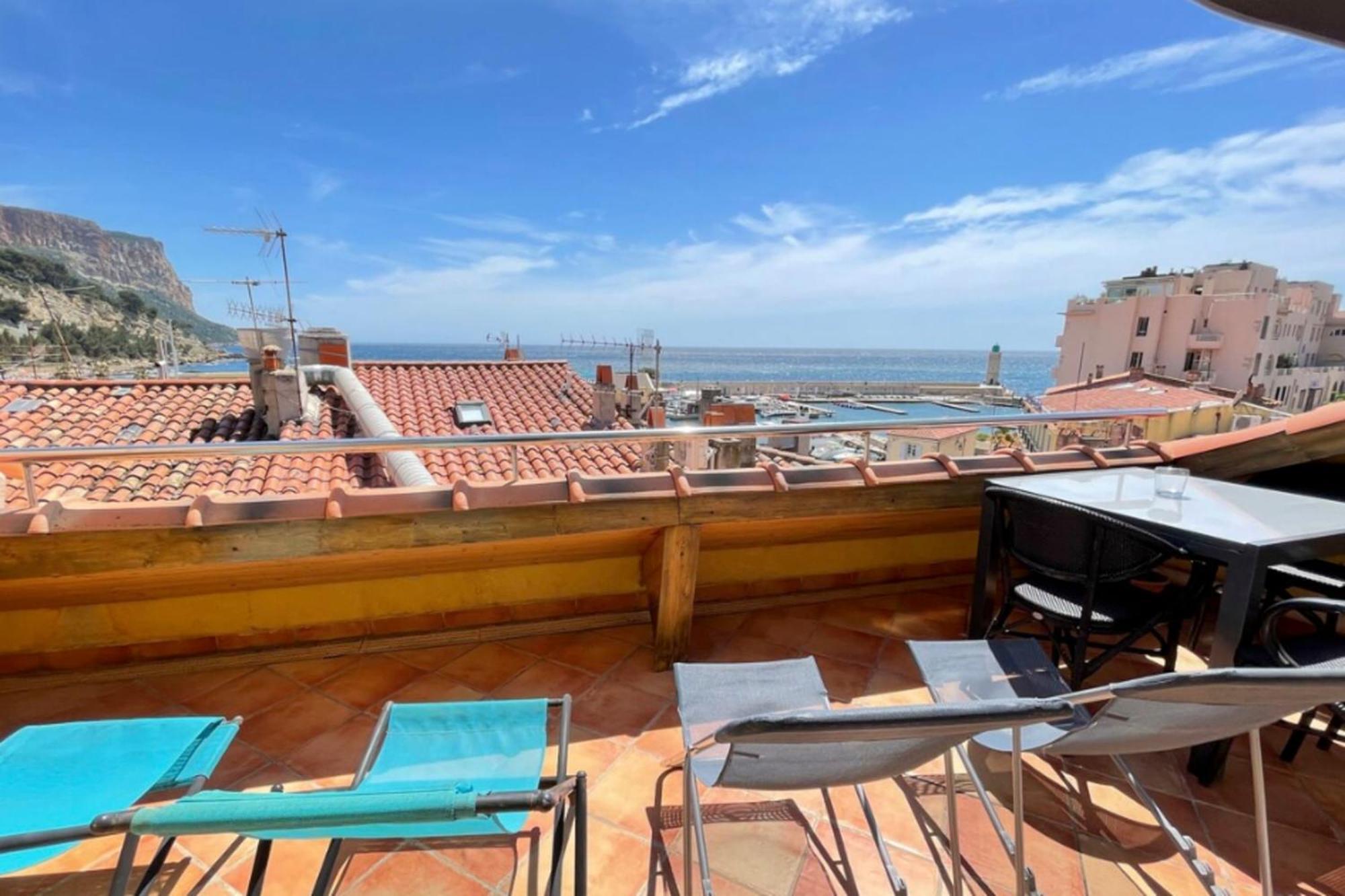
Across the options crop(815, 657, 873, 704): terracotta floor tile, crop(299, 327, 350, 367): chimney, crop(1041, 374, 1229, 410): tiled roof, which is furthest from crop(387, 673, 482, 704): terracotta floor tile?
crop(1041, 374, 1229, 410): tiled roof

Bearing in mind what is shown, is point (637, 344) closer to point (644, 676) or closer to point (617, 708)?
point (644, 676)

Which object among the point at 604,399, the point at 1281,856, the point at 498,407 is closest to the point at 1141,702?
the point at 1281,856

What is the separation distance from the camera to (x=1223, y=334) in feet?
77.1

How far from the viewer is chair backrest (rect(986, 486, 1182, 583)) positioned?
1743 millimetres

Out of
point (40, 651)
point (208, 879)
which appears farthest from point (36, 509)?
point (208, 879)

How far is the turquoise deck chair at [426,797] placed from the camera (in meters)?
0.70

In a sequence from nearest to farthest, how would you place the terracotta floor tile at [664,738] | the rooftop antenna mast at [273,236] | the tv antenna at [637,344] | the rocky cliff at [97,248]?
the terracotta floor tile at [664,738] → the rooftop antenna mast at [273,236] → the tv antenna at [637,344] → the rocky cliff at [97,248]

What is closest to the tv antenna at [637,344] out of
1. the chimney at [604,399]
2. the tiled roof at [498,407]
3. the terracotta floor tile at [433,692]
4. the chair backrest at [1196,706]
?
the chimney at [604,399]

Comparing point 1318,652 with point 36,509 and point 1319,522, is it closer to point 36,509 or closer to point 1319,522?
point 1319,522

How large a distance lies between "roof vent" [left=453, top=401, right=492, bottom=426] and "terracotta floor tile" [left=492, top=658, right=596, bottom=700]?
7.25m

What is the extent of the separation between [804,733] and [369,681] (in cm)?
201

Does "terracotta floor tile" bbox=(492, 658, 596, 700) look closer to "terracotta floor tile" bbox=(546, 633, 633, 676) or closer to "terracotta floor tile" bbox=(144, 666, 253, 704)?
"terracotta floor tile" bbox=(546, 633, 633, 676)

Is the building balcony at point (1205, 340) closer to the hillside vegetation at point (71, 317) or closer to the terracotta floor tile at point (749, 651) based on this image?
the terracotta floor tile at point (749, 651)

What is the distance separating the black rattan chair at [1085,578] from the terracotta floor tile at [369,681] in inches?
93.9
